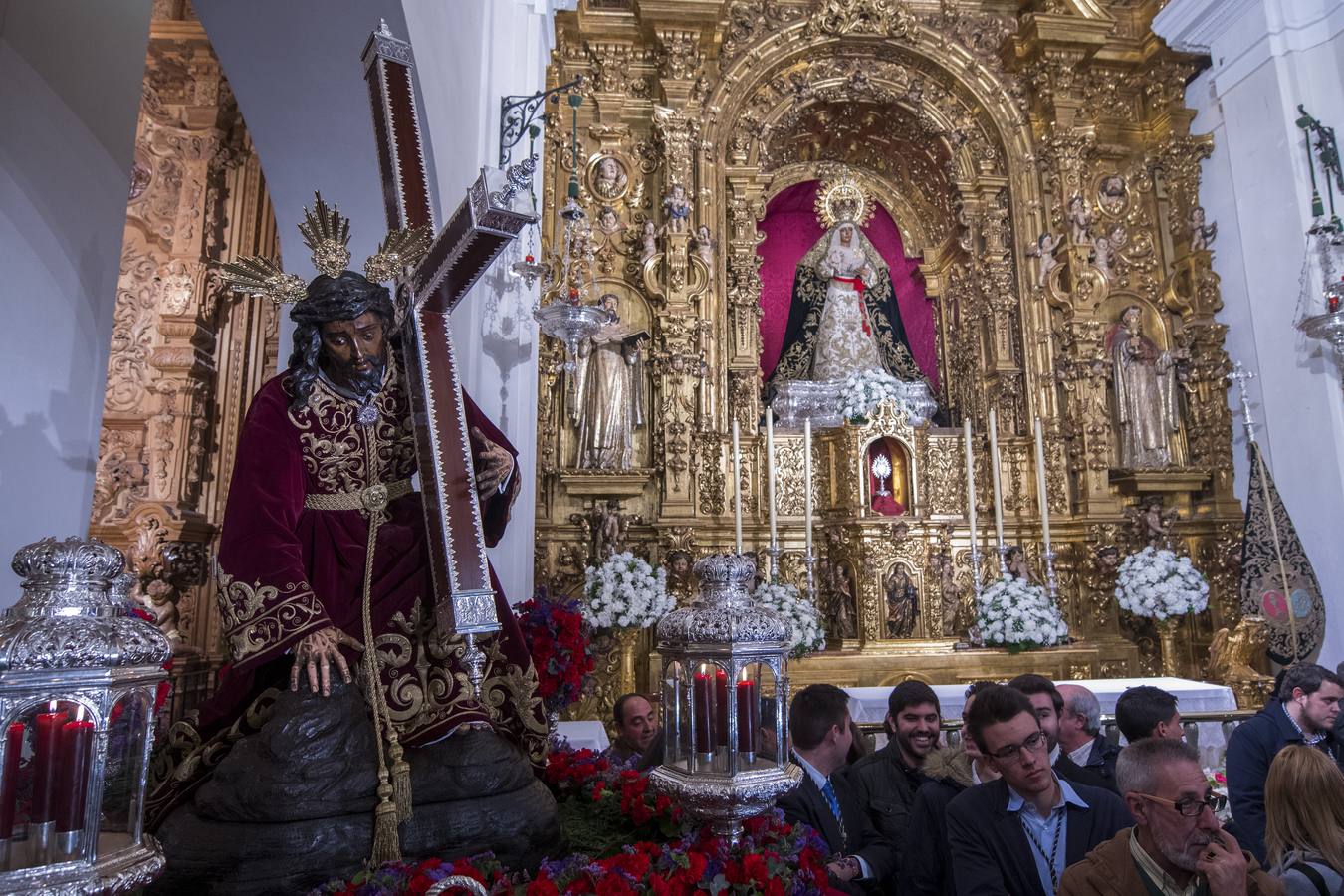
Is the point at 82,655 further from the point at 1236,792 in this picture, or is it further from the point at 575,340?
the point at 575,340

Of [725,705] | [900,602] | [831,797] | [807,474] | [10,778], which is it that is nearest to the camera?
[10,778]

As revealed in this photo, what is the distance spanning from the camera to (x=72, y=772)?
1.39m

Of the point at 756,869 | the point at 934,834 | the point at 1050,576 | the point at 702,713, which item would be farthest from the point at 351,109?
the point at 1050,576

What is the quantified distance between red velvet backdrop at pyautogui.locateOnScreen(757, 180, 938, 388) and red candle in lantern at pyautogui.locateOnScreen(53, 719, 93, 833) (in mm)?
9209

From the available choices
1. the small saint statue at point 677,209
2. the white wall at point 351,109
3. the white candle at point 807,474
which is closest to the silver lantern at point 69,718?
the white wall at point 351,109

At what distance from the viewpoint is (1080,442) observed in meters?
8.60

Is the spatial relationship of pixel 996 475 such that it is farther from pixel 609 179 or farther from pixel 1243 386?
pixel 609 179

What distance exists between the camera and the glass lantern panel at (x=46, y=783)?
1.37 meters

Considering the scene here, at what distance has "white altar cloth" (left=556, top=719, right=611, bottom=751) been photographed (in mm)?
4816

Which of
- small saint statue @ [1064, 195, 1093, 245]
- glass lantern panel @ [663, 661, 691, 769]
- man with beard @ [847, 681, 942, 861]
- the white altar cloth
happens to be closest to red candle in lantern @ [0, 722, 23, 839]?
glass lantern panel @ [663, 661, 691, 769]

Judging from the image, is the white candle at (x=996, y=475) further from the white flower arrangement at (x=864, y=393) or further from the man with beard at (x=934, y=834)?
the man with beard at (x=934, y=834)

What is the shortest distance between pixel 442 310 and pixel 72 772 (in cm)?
143

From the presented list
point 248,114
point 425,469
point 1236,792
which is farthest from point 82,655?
point 1236,792

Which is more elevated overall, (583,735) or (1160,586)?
(1160,586)
